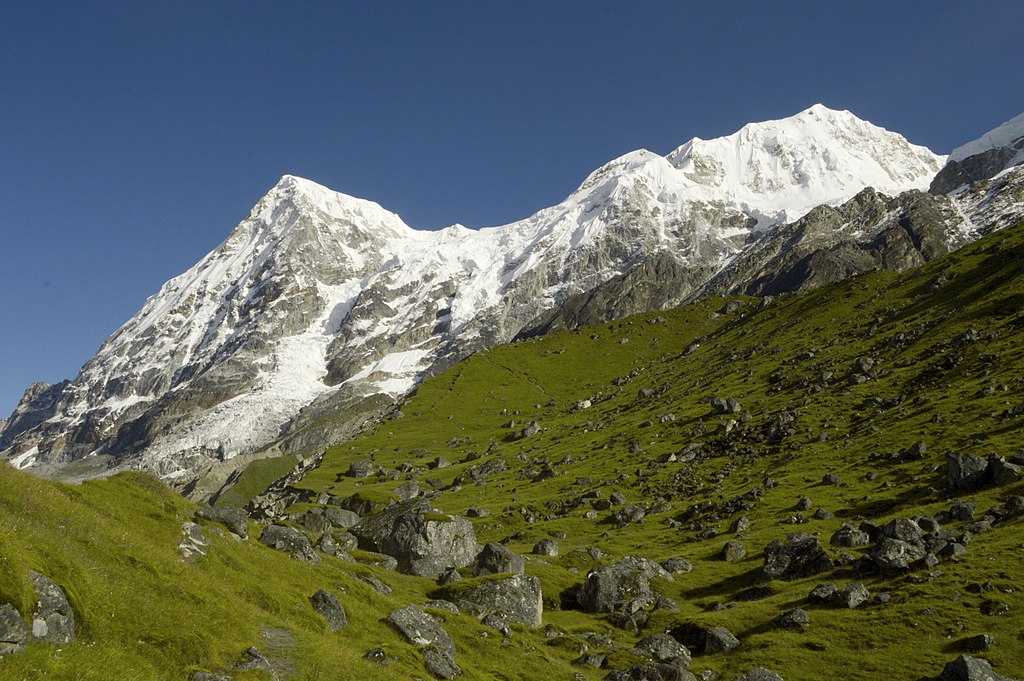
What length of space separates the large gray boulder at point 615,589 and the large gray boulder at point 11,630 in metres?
56.5

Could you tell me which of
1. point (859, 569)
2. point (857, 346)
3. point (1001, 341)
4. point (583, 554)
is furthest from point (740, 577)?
point (857, 346)

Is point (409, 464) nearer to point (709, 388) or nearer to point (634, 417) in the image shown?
point (634, 417)

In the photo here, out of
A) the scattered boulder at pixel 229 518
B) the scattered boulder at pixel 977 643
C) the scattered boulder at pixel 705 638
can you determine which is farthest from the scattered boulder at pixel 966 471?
the scattered boulder at pixel 229 518

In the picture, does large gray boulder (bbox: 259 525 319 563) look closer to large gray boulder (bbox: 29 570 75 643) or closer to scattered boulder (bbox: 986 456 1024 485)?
large gray boulder (bbox: 29 570 75 643)

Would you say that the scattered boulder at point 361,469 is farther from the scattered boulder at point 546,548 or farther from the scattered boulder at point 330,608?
the scattered boulder at point 330,608

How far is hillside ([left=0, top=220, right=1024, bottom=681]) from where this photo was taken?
28078mm

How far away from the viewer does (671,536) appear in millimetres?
99312

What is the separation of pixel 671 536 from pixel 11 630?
89.0 meters

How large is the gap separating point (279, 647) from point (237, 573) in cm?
675

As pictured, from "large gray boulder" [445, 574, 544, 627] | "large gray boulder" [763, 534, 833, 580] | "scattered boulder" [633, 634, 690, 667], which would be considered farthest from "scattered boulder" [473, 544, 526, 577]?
"large gray boulder" [763, 534, 833, 580]

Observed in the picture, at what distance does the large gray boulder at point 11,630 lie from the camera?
18734 mm

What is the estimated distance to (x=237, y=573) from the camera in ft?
118

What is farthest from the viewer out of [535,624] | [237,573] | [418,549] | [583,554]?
[583,554]

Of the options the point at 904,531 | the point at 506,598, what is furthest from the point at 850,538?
the point at 506,598
